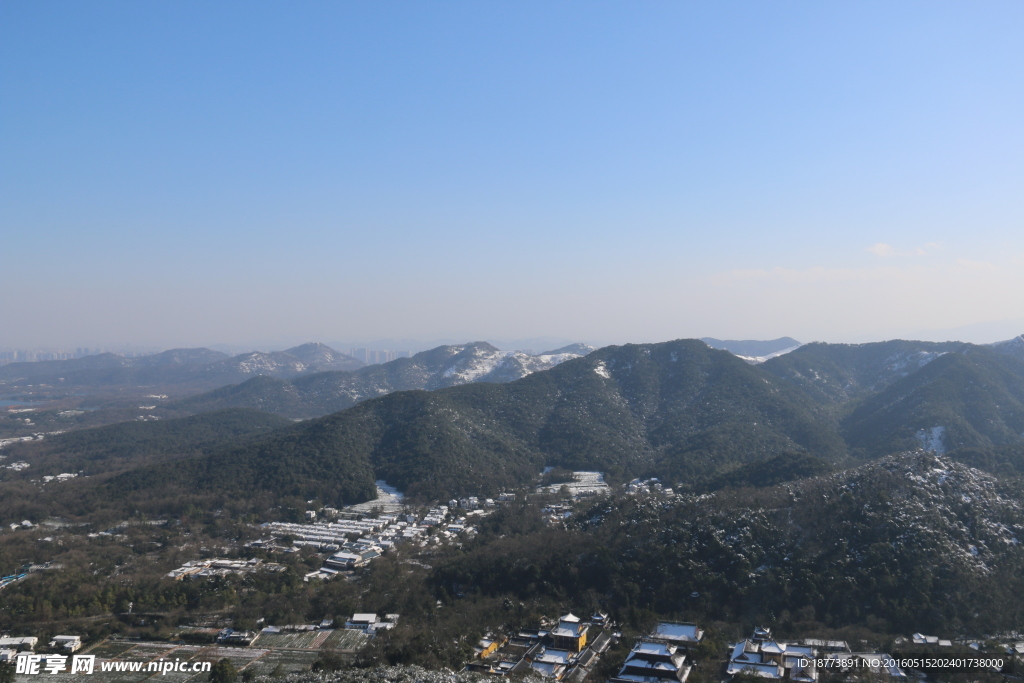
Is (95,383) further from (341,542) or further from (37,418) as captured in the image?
(341,542)

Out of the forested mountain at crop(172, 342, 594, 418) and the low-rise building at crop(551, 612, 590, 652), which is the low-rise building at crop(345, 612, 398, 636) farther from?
the forested mountain at crop(172, 342, 594, 418)

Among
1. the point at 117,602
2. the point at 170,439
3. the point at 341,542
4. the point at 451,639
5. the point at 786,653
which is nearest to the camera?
the point at 786,653

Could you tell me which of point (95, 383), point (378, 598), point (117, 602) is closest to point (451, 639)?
point (378, 598)

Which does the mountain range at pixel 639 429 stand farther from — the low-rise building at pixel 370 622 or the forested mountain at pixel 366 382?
the forested mountain at pixel 366 382

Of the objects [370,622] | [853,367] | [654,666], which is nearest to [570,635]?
[654,666]

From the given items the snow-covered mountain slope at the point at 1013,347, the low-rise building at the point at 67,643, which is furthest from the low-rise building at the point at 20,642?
the snow-covered mountain slope at the point at 1013,347
